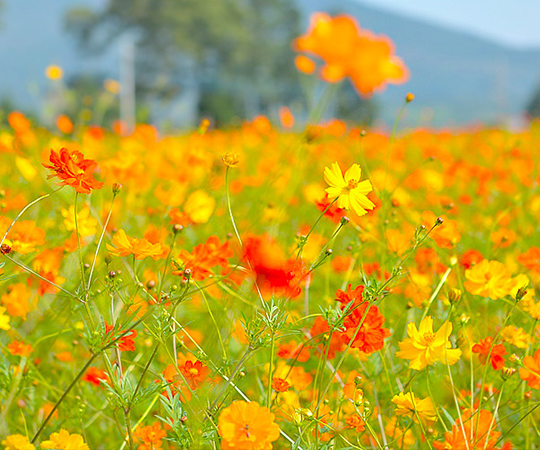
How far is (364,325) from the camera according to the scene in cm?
56

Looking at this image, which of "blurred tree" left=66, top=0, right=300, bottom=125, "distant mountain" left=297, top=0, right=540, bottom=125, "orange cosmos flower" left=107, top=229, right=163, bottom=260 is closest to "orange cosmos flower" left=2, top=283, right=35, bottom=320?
"orange cosmos flower" left=107, top=229, right=163, bottom=260

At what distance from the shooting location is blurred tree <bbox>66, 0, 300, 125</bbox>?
27.4 metres

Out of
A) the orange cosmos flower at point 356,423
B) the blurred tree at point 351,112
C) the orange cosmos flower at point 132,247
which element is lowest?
the blurred tree at point 351,112

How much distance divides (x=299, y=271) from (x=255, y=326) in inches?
2.5

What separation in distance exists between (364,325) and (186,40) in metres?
28.0

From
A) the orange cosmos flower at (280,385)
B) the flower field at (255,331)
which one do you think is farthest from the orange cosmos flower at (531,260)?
the orange cosmos flower at (280,385)

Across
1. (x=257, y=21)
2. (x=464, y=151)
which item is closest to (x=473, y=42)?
(x=257, y=21)

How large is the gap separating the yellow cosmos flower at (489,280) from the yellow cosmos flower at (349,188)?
19 cm

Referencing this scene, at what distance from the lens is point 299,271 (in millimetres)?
556

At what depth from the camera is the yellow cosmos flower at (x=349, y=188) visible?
0.55 meters

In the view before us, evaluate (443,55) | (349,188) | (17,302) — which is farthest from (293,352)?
(443,55)

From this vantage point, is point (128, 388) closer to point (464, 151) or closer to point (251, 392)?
point (251, 392)

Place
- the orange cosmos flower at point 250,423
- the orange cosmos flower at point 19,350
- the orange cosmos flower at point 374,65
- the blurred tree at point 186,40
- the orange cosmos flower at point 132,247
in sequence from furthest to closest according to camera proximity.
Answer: the blurred tree at point 186,40, the orange cosmos flower at point 374,65, the orange cosmos flower at point 19,350, the orange cosmos flower at point 132,247, the orange cosmos flower at point 250,423

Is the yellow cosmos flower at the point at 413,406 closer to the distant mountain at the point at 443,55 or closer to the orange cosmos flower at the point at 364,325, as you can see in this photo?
the orange cosmos flower at the point at 364,325
